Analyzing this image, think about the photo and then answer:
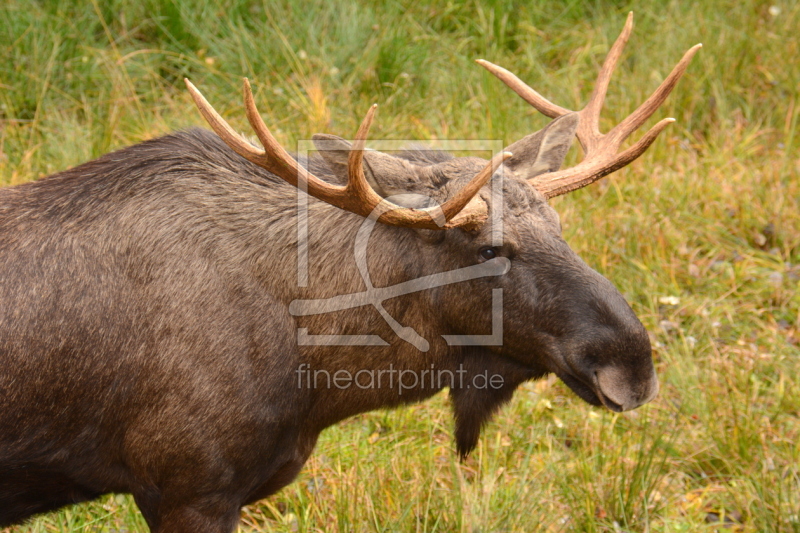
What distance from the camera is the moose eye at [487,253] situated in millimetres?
3010

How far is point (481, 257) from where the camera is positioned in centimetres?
303

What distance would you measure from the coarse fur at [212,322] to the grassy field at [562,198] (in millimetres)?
628

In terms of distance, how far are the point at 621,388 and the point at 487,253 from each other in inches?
25.2

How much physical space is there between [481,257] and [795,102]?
4570 mm

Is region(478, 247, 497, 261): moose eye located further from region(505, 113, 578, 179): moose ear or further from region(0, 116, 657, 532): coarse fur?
region(505, 113, 578, 179): moose ear

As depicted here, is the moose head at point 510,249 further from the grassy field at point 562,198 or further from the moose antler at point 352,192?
the grassy field at point 562,198

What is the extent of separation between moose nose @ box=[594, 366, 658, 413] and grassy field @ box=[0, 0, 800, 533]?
30.5 inches

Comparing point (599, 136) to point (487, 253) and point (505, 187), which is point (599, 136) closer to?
point (505, 187)

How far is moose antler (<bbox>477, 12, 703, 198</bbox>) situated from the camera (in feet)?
10.8

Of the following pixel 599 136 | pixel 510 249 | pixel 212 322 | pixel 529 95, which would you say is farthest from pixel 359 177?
pixel 529 95

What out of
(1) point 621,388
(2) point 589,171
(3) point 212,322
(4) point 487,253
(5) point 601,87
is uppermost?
(5) point 601,87

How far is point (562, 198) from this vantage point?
5.59 metres

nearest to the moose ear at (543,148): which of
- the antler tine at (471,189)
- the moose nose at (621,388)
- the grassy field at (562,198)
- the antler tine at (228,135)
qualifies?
the antler tine at (471,189)

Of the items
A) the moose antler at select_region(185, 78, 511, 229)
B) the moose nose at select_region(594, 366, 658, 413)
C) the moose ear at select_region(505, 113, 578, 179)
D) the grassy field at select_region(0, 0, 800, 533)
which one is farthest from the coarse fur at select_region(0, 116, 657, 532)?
the grassy field at select_region(0, 0, 800, 533)
